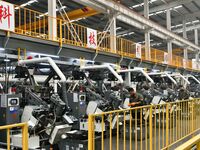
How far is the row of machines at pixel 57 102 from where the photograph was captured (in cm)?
653

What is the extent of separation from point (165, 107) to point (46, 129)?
3080 millimetres

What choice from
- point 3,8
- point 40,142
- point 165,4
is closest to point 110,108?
point 40,142

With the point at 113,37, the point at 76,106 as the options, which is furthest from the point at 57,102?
the point at 113,37

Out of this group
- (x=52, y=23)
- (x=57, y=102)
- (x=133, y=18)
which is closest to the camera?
(x=57, y=102)

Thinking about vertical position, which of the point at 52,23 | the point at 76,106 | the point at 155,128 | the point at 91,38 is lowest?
the point at 155,128

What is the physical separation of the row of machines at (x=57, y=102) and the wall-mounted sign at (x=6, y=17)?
1.16 m

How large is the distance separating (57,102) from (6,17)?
3.42m

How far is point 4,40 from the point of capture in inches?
337

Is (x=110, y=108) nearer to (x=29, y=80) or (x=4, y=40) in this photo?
(x=29, y=80)

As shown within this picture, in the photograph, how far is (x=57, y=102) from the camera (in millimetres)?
7141

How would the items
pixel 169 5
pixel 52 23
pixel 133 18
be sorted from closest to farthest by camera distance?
1. pixel 52 23
2. pixel 133 18
3. pixel 169 5

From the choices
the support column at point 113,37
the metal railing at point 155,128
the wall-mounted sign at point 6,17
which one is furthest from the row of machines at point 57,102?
the support column at point 113,37

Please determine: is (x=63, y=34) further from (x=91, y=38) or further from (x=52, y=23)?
(x=52, y=23)

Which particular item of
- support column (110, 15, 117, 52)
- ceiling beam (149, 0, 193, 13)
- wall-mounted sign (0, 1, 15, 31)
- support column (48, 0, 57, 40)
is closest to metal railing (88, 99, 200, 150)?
wall-mounted sign (0, 1, 15, 31)
